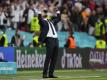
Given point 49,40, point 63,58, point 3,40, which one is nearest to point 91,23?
point 63,58

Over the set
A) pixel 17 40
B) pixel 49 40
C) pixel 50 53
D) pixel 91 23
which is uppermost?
pixel 49 40

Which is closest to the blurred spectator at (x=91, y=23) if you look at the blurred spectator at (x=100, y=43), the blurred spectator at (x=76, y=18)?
the blurred spectator at (x=76, y=18)

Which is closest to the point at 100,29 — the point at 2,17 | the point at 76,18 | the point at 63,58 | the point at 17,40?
the point at 76,18

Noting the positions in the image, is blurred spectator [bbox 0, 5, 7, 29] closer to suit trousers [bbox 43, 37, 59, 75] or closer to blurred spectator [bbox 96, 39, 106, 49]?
blurred spectator [bbox 96, 39, 106, 49]

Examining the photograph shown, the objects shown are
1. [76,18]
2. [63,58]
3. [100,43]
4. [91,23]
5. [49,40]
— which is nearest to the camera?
[49,40]

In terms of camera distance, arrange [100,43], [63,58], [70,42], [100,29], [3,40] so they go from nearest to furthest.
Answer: [3,40] → [63,58] → [70,42] → [100,43] → [100,29]

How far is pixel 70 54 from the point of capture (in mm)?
24656

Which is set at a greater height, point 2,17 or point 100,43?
point 2,17

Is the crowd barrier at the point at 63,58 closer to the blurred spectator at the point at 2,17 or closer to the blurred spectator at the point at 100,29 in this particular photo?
the blurred spectator at the point at 2,17

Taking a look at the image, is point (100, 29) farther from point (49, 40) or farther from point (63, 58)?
point (49, 40)

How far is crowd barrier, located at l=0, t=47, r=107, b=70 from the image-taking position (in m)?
23.0

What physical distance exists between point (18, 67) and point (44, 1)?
6.08 meters

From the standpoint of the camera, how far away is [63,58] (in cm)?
2445

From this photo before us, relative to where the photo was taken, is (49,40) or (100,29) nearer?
(49,40)
